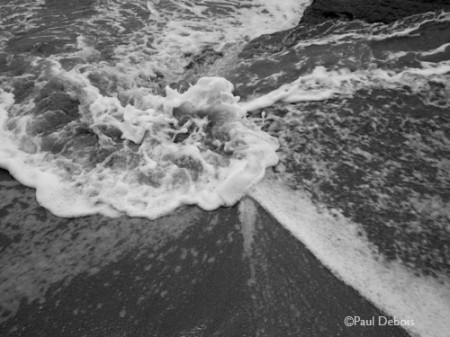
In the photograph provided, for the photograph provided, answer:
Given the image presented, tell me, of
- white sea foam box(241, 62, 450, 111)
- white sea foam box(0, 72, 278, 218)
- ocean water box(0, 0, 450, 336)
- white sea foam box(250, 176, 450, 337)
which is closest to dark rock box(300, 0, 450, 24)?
ocean water box(0, 0, 450, 336)

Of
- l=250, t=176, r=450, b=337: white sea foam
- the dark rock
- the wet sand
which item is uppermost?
the dark rock

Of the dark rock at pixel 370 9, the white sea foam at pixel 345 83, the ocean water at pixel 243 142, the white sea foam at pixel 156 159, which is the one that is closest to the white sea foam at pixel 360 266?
the ocean water at pixel 243 142

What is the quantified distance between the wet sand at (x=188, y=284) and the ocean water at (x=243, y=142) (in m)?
0.04

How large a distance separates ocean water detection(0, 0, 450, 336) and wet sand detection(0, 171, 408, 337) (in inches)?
1.7

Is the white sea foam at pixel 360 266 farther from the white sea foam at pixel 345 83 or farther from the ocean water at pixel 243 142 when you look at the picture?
the white sea foam at pixel 345 83

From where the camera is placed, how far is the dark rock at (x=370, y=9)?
559 cm

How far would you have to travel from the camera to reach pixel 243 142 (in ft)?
11.0

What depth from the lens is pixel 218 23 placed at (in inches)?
233

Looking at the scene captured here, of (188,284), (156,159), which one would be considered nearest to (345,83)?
(156,159)

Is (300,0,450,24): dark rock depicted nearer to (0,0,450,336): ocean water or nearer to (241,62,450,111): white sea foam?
(0,0,450,336): ocean water

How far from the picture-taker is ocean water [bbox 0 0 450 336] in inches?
97.3

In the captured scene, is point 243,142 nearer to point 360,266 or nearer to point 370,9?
point 360,266

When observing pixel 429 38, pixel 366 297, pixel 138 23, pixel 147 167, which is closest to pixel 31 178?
pixel 147 167

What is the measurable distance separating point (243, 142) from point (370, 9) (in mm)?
3990
